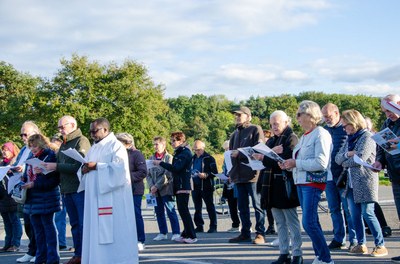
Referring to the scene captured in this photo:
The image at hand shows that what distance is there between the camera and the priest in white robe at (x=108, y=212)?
24.1 ft

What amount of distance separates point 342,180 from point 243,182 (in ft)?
6.28

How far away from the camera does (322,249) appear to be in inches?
267

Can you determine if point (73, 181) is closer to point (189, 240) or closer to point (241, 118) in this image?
point (189, 240)

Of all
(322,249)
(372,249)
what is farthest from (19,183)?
(372,249)

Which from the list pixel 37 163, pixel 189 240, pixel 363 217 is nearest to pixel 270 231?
pixel 189 240

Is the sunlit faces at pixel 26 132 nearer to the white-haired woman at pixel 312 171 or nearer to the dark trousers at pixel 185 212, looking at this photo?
the dark trousers at pixel 185 212

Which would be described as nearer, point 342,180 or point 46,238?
point 46,238

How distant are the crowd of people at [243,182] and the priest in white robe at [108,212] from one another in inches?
0.5

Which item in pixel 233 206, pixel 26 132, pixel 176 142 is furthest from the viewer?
pixel 233 206

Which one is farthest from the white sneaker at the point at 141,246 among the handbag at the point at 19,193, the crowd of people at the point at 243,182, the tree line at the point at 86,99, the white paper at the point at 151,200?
the tree line at the point at 86,99

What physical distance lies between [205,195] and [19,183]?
4908 mm

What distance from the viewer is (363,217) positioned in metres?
8.23

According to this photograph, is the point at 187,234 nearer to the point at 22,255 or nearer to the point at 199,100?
the point at 22,255

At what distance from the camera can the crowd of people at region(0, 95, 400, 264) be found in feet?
22.6
